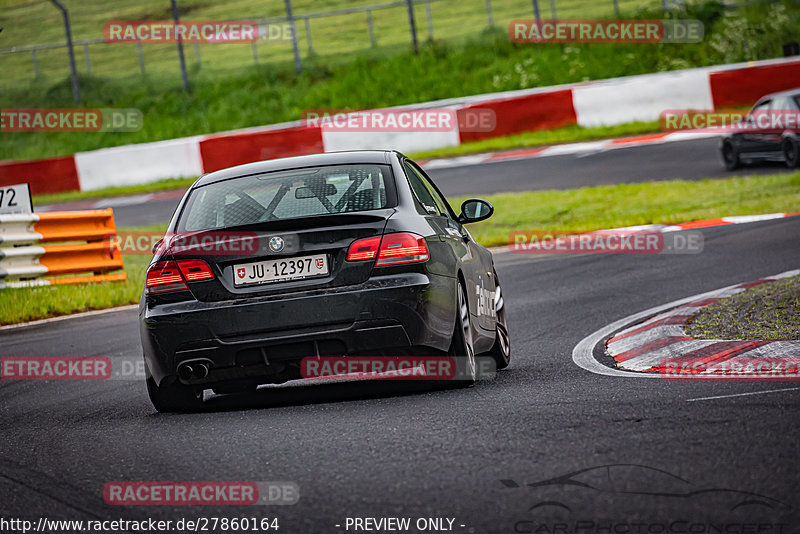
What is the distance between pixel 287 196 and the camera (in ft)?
22.5

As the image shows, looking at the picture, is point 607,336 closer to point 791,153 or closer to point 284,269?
point 284,269

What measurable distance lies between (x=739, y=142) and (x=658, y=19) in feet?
45.6

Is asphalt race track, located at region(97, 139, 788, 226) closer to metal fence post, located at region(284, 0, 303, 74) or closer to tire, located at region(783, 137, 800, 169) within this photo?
tire, located at region(783, 137, 800, 169)

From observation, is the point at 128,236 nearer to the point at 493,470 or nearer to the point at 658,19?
the point at 493,470

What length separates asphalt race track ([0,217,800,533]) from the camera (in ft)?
13.7

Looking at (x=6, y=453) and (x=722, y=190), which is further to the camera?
(x=722, y=190)

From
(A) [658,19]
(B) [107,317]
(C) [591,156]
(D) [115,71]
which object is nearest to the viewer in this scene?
(B) [107,317]

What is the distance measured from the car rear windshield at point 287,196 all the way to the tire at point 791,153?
563 inches

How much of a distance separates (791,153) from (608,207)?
379 centimetres

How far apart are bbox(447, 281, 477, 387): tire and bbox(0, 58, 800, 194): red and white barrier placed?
18.9 m

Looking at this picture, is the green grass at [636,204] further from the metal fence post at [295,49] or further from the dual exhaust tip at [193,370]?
the metal fence post at [295,49]

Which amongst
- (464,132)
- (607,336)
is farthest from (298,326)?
(464,132)

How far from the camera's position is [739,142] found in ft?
67.9

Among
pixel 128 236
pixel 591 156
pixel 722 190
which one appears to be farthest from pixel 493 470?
pixel 591 156
